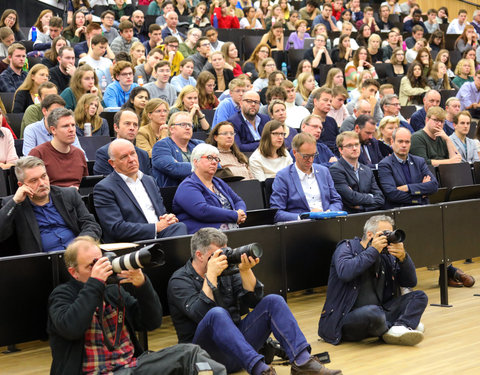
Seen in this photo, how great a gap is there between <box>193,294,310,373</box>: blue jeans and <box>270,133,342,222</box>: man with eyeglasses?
1504 mm

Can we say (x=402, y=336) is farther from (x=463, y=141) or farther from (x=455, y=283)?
(x=463, y=141)

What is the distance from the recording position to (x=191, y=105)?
6.40 metres

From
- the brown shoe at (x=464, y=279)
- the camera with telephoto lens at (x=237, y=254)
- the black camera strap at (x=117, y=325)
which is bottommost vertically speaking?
the brown shoe at (x=464, y=279)

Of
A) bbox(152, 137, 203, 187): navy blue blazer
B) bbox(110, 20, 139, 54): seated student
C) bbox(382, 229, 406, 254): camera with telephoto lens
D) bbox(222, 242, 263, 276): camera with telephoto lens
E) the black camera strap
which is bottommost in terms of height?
the black camera strap

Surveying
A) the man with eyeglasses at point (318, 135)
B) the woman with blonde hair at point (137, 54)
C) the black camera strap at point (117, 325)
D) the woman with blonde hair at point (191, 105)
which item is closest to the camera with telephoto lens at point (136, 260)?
the black camera strap at point (117, 325)

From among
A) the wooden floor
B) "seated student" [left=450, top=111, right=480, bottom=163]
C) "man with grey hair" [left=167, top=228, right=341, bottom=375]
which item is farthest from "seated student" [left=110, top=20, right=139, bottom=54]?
"man with grey hair" [left=167, top=228, right=341, bottom=375]

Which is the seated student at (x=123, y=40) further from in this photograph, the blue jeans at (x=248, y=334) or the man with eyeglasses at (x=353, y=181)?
the blue jeans at (x=248, y=334)

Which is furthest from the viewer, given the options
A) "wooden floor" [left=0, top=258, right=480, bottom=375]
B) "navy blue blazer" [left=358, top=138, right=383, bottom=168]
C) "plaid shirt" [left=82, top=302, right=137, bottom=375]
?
"navy blue blazer" [left=358, top=138, right=383, bottom=168]

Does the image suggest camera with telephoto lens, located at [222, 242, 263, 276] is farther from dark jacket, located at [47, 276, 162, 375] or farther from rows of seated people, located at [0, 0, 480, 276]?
rows of seated people, located at [0, 0, 480, 276]

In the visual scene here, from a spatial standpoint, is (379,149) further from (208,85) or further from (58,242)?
(58,242)

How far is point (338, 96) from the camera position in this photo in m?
7.32

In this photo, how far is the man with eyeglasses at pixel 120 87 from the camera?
6754mm

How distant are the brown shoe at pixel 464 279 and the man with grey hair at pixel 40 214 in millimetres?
2605

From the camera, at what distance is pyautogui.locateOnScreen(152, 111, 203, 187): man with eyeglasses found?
501cm
